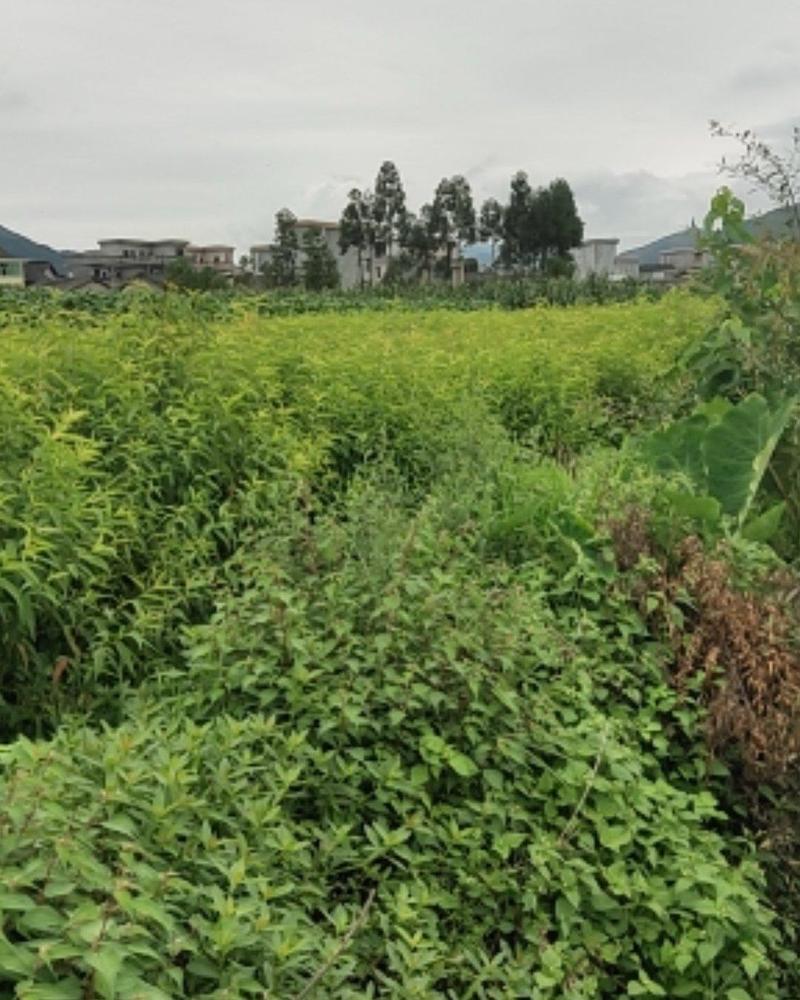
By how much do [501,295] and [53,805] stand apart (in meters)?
32.4

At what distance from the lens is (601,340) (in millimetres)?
6531

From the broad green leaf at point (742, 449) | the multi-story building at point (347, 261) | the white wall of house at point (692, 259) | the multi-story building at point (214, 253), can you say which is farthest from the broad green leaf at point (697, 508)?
the multi-story building at point (214, 253)

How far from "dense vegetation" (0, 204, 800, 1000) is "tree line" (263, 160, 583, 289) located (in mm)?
50602

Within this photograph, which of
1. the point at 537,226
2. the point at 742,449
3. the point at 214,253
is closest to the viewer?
the point at 742,449

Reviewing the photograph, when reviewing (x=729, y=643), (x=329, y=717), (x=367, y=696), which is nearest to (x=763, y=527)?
(x=729, y=643)

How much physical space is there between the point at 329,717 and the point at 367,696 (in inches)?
4.1

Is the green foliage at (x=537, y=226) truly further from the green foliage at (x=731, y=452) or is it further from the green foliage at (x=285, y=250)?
the green foliage at (x=731, y=452)

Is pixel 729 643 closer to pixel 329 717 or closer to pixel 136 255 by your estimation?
pixel 329 717

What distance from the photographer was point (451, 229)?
56.8 meters

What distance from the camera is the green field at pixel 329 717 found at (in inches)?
58.1

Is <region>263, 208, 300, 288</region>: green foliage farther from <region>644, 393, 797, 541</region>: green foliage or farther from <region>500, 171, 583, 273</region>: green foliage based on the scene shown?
<region>644, 393, 797, 541</region>: green foliage

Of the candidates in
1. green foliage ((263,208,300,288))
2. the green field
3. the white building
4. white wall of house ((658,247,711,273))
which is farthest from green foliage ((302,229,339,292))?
the green field

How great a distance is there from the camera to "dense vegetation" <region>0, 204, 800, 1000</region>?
152 cm

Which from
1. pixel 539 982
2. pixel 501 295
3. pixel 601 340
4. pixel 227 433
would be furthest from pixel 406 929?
pixel 501 295
